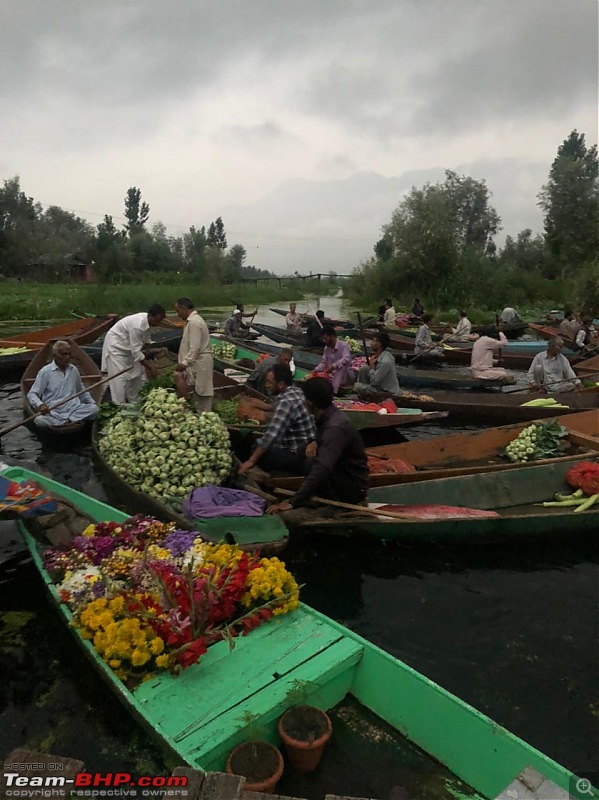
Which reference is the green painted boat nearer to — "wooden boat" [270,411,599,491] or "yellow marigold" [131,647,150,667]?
"wooden boat" [270,411,599,491]

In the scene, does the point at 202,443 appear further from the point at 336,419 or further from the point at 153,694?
the point at 153,694

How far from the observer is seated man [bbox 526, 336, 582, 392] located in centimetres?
973

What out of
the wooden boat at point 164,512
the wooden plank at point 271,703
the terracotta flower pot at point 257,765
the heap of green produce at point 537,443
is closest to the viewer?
the terracotta flower pot at point 257,765

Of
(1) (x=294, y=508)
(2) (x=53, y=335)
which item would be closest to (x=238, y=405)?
(1) (x=294, y=508)

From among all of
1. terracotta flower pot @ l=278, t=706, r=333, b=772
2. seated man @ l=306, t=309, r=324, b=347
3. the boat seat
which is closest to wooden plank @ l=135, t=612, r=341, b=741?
the boat seat

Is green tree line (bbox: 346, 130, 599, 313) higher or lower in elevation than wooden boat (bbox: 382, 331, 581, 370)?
higher

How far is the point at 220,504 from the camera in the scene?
5070mm

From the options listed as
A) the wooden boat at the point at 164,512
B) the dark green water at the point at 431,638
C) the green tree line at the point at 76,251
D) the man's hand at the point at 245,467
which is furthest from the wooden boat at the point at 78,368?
the green tree line at the point at 76,251

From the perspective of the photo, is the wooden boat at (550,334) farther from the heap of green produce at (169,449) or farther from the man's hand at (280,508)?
the man's hand at (280,508)

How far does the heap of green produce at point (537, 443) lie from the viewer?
689 centimetres

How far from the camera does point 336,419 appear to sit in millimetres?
4691

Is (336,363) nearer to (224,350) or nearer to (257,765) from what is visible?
(224,350)

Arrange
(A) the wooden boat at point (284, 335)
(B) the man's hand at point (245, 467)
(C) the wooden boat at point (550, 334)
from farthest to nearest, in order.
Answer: (A) the wooden boat at point (284, 335)
(C) the wooden boat at point (550, 334)
(B) the man's hand at point (245, 467)

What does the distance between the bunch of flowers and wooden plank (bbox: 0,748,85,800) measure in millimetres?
923
